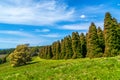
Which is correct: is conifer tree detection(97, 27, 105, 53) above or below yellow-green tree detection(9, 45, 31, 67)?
above

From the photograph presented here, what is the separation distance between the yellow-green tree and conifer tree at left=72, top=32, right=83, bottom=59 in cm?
3306

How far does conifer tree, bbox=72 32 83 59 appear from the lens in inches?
4035

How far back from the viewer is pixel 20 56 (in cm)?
12288

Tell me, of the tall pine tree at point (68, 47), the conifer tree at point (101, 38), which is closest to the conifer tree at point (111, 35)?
the conifer tree at point (101, 38)

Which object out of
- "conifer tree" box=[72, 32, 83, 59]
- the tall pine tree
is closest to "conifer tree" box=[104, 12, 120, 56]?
"conifer tree" box=[72, 32, 83, 59]

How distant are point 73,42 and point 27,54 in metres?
34.4

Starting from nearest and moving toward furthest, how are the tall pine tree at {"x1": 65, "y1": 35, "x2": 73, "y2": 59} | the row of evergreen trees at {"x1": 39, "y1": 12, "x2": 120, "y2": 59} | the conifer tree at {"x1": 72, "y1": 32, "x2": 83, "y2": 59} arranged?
1. the row of evergreen trees at {"x1": 39, "y1": 12, "x2": 120, "y2": 59}
2. the conifer tree at {"x1": 72, "y1": 32, "x2": 83, "y2": 59}
3. the tall pine tree at {"x1": 65, "y1": 35, "x2": 73, "y2": 59}

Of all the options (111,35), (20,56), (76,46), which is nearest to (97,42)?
(111,35)

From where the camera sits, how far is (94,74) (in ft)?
55.5

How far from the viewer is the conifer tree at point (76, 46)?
336 ft

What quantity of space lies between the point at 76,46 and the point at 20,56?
1393 inches

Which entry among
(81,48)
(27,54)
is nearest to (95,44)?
(81,48)

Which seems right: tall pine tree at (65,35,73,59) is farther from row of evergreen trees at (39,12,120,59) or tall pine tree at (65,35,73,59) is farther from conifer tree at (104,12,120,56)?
conifer tree at (104,12,120,56)

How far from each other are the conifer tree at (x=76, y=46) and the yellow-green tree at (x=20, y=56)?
33.1 metres
